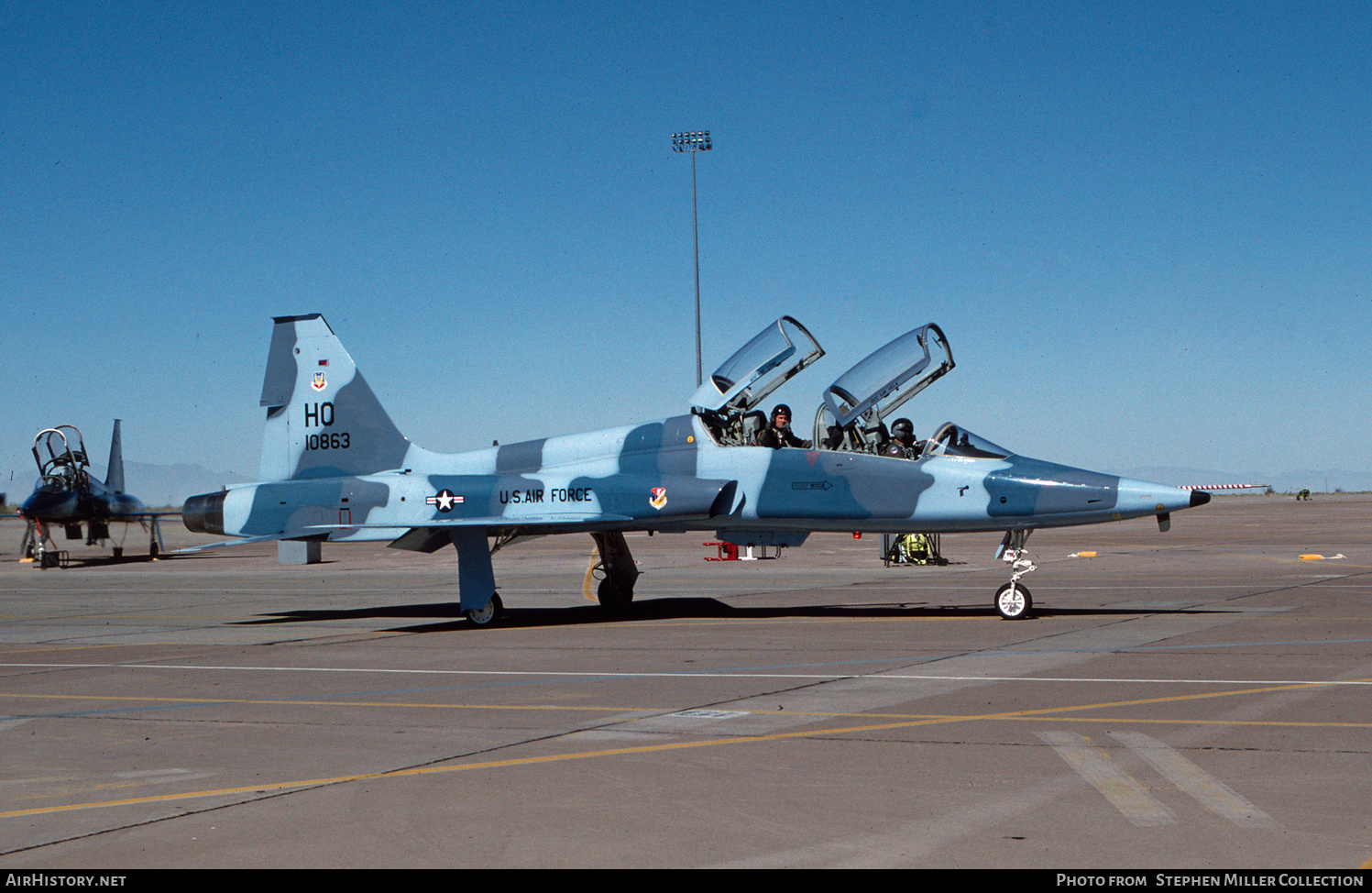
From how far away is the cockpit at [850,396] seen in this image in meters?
15.9

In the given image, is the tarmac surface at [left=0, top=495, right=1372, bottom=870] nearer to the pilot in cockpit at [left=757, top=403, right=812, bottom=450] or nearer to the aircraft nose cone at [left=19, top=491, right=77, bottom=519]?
the pilot in cockpit at [left=757, top=403, right=812, bottom=450]

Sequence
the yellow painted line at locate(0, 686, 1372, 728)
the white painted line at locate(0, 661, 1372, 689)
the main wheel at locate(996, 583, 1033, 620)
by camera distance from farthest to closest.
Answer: the main wheel at locate(996, 583, 1033, 620)
the white painted line at locate(0, 661, 1372, 689)
the yellow painted line at locate(0, 686, 1372, 728)

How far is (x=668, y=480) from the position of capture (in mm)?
16625

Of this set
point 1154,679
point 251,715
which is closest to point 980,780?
point 1154,679

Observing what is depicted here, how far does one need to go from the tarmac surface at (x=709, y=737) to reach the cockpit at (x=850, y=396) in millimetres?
2408

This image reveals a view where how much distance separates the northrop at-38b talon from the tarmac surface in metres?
1.36

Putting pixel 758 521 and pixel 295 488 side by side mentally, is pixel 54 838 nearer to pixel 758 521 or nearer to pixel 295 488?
pixel 758 521

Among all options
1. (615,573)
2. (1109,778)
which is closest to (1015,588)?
(615,573)

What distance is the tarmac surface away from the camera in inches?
212

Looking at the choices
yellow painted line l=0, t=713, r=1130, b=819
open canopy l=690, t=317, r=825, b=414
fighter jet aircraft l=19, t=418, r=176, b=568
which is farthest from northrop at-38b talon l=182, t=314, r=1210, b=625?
fighter jet aircraft l=19, t=418, r=176, b=568

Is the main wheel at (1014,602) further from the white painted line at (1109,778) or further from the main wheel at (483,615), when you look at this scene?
the white painted line at (1109,778)

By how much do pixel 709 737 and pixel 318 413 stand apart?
518 inches

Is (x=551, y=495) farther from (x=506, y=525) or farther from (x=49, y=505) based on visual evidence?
(x=49, y=505)

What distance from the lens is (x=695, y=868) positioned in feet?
16.3
